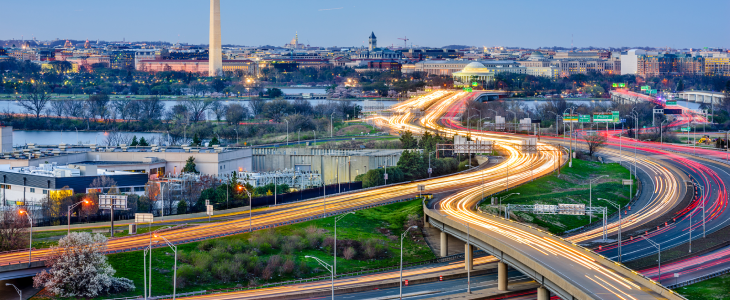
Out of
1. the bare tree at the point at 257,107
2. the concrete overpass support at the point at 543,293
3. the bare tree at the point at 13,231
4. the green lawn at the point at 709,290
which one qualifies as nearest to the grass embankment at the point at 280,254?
the bare tree at the point at 13,231

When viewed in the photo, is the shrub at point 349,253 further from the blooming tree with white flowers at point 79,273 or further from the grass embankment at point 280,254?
the blooming tree with white flowers at point 79,273

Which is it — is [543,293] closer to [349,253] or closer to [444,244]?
[444,244]

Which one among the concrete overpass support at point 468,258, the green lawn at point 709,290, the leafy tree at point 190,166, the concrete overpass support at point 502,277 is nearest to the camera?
the green lawn at point 709,290

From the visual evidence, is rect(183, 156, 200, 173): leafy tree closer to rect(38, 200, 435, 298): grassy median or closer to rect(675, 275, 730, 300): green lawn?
rect(38, 200, 435, 298): grassy median

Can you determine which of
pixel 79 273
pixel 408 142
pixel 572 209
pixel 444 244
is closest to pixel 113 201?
pixel 79 273

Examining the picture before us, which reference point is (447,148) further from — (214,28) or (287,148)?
(214,28)

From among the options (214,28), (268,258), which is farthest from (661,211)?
(214,28)

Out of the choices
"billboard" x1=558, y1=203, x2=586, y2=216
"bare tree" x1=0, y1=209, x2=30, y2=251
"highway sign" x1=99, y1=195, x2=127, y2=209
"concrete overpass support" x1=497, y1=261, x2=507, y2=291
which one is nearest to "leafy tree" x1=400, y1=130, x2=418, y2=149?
"billboard" x1=558, y1=203, x2=586, y2=216
